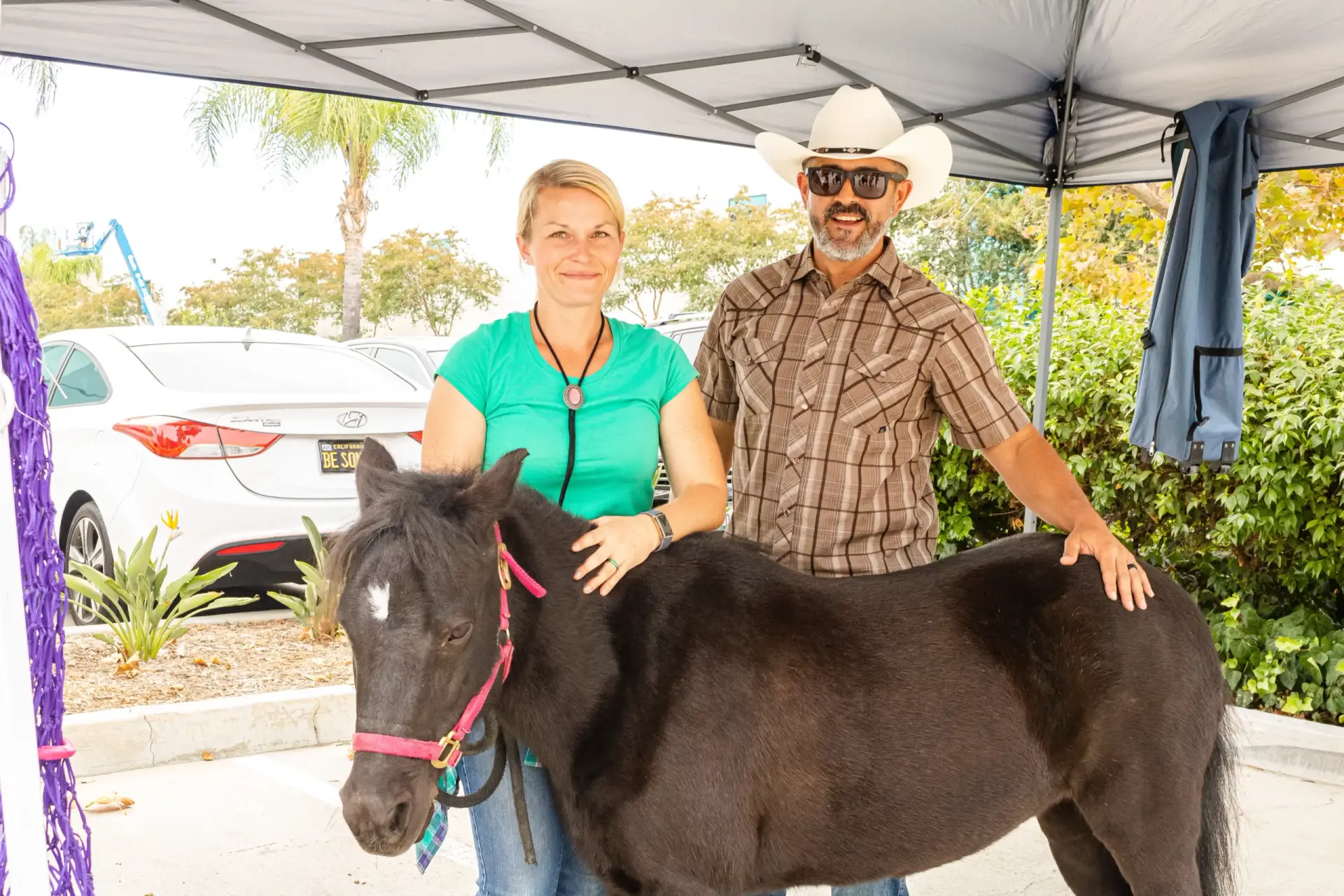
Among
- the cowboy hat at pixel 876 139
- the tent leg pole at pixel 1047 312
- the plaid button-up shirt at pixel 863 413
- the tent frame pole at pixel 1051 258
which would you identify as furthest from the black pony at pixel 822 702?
the tent leg pole at pixel 1047 312

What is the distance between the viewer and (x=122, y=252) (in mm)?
30422

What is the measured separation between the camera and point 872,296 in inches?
121

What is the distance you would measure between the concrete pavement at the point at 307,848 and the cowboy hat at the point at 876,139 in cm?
254

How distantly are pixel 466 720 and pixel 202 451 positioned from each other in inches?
201

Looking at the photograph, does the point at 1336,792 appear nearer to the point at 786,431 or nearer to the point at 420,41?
the point at 786,431

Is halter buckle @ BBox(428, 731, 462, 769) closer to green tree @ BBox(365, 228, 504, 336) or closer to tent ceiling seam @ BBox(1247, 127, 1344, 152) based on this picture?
tent ceiling seam @ BBox(1247, 127, 1344, 152)

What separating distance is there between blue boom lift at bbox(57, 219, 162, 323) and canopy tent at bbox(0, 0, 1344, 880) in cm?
2459

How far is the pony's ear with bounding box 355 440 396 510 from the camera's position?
1.94 m

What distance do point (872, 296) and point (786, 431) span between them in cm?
46

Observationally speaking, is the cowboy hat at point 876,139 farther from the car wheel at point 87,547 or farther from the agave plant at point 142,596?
the car wheel at point 87,547

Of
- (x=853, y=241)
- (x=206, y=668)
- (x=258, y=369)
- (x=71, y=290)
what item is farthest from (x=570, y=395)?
(x=71, y=290)

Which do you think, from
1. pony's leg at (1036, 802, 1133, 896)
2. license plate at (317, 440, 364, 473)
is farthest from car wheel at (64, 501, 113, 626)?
pony's leg at (1036, 802, 1133, 896)

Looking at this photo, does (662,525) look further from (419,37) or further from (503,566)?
(419,37)

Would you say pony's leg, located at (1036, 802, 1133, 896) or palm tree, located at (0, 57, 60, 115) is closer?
pony's leg, located at (1036, 802, 1133, 896)
